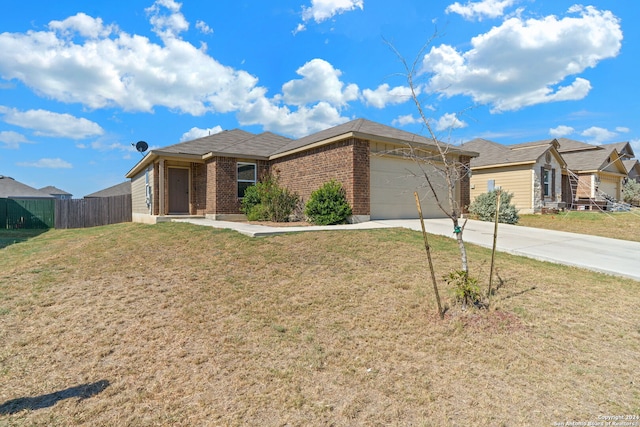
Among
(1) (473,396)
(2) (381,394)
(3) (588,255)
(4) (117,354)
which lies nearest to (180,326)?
(4) (117,354)

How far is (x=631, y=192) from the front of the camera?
27.1 meters

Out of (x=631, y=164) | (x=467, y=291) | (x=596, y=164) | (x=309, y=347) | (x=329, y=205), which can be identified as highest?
(x=631, y=164)

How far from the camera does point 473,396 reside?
2879mm

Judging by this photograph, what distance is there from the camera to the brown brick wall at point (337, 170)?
1141 cm

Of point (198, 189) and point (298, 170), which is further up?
point (298, 170)

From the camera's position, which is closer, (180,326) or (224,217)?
(180,326)

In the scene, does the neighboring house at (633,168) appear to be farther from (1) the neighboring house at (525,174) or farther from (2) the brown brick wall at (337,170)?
(2) the brown brick wall at (337,170)

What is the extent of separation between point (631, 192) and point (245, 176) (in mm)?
30151

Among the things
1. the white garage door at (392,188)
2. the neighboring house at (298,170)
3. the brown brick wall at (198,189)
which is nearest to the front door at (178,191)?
the neighboring house at (298,170)

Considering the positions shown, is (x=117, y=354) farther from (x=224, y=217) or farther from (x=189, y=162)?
(x=189, y=162)

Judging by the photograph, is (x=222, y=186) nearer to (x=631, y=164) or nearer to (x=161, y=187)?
(x=161, y=187)

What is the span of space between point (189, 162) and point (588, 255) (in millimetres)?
15004

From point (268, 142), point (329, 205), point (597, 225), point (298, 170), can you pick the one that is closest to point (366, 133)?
point (329, 205)

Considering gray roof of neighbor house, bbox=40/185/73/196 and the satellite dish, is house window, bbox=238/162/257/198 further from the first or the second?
gray roof of neighbor house, bbox=40/185/73/196
